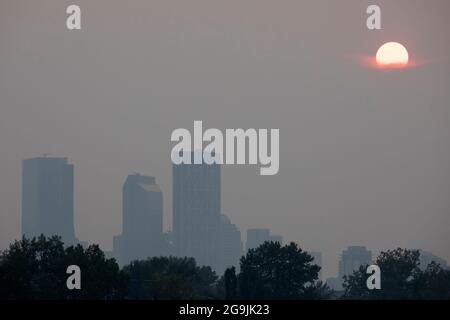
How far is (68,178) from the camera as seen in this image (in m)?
37.0

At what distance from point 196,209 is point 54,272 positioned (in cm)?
1085

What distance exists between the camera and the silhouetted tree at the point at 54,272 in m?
50.4

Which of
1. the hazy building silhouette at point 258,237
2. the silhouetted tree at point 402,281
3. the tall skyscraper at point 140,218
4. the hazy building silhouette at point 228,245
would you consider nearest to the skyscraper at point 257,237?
the hazy building silhouette at point 258,237

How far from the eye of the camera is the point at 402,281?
58.6m

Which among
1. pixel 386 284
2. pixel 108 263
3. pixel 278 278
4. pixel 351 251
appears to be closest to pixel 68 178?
pixel 351 251

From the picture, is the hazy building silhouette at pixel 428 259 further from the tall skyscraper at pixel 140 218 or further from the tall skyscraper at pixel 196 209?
the tall skyscraper at pixel 140 218

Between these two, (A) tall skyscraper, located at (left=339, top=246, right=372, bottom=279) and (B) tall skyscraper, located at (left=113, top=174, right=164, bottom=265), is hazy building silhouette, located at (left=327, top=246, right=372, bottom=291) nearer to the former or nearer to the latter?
(A) tall skyscraper, located at (left=339, top=246, right=372, bottom=279)

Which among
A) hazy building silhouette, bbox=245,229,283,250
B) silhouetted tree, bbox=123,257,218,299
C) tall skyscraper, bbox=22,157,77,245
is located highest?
tall skyscraper, bbox=22,157,77,245

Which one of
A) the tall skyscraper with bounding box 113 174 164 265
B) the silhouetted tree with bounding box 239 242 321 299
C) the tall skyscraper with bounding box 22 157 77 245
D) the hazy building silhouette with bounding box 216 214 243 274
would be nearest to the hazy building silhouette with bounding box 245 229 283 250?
the hazy building silhouette with bounding box 216 214 243 274

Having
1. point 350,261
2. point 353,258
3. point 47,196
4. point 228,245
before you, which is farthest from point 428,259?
point 47,196

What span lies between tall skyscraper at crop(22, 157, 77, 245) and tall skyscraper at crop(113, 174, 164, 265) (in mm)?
2134

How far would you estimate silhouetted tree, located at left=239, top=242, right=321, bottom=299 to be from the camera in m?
54.9
